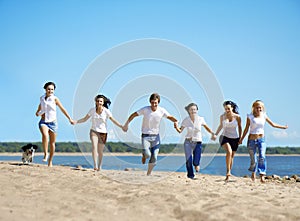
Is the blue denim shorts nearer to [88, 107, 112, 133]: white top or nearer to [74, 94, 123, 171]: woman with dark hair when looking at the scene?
[74, 94, 123, 171]: woman with dark hair

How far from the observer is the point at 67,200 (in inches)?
291

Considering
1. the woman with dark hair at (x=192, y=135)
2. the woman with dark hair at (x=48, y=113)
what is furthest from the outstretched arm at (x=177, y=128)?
the woman with dark hair at (x=48, y=113)

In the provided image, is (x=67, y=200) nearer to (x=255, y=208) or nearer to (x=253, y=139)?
(x=255, y=208)

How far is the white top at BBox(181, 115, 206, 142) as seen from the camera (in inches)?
444

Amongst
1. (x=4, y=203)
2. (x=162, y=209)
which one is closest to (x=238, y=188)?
(x=162, y=209)

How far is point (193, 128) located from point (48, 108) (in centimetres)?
381

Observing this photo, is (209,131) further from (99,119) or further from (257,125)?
(99,119)

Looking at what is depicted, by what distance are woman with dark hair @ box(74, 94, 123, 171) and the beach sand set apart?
2802 millimetres

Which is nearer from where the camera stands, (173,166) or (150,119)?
(150,119)

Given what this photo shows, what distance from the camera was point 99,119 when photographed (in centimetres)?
1198

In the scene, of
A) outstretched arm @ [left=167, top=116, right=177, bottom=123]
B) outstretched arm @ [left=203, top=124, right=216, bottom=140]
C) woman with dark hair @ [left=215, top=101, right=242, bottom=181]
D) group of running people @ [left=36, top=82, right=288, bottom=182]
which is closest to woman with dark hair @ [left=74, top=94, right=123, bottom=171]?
group of running people @ [left=36, top=82, right=288, bottom=182]

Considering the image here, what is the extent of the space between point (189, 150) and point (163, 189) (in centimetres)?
314

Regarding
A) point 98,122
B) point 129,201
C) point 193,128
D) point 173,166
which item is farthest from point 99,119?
point 173,166

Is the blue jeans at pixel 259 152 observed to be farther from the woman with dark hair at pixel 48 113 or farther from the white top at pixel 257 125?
the woman with dark hair at pixel 48 113
